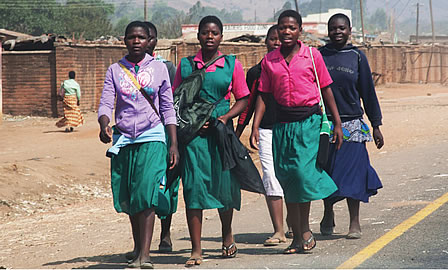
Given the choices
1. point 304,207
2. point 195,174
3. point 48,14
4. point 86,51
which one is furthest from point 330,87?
point 48,14

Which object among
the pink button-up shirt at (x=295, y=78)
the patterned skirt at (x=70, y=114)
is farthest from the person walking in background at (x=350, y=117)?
the patterned skirt at (x=70, y=114)

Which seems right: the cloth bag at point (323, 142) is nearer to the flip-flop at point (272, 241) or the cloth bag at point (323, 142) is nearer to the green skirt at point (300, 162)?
the green skirt at point (300, 162)

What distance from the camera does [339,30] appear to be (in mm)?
6582

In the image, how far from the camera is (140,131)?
5605 millimetres

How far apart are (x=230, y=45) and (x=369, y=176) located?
21552mm

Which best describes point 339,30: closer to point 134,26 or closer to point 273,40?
point 273,40

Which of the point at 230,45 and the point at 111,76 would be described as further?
the point at 230,45

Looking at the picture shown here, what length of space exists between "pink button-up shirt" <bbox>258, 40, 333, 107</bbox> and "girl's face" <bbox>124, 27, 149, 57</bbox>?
0.99 meters

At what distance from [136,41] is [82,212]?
4635 mm

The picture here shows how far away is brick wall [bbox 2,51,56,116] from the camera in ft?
76.3

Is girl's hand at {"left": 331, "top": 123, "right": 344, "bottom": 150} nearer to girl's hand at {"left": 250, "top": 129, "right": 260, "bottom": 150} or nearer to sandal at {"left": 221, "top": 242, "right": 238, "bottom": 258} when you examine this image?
girl's hand at {"left": 250, "top": 129, "right": 260, "bottom": 150}

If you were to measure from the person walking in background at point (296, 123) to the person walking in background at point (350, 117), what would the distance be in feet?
1.54

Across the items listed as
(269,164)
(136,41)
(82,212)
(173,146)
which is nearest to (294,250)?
(269,164)

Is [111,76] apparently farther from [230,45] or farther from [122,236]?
[230,45]
